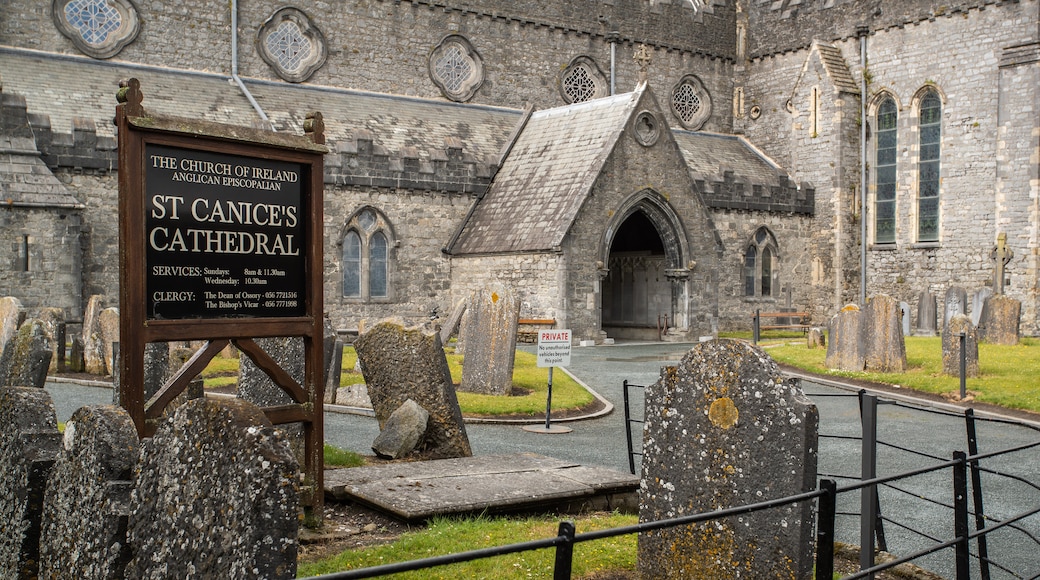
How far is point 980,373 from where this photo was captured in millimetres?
15656

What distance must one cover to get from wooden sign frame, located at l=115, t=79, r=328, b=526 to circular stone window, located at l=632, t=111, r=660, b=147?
60.0 feet

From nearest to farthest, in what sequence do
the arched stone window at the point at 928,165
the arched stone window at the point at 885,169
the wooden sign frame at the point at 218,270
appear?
the wooden sign frame at the point at 218,270 → the arched stone window at the point at 928,165 → the arched stone window at the point at 885,169

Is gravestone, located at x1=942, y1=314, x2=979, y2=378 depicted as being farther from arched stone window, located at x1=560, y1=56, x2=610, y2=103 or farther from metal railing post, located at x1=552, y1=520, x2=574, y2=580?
arched stone window, located at x1=560, y1=56, x2=610, y2=103

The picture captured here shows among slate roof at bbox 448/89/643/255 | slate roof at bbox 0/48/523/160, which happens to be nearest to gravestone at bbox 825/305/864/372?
slate roof at bbox 448/89/643/255

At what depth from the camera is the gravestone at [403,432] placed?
8758 mm

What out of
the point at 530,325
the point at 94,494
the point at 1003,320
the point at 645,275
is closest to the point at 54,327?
the point at 530,325

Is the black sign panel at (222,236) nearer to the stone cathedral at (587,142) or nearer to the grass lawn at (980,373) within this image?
the grass lawn at (980,373)

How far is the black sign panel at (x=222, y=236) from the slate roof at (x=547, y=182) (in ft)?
54.0

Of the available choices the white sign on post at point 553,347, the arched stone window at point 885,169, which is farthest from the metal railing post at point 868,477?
the arched stone window at point 885,169

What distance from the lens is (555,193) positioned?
23.8m

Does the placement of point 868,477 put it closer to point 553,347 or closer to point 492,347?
point 553,347

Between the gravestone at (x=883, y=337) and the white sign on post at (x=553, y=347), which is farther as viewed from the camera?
the gravestone at (x=883, y=337)

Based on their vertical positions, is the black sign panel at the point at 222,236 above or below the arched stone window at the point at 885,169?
below

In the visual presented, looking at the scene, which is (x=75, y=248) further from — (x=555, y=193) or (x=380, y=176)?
(x=555, y=193)
